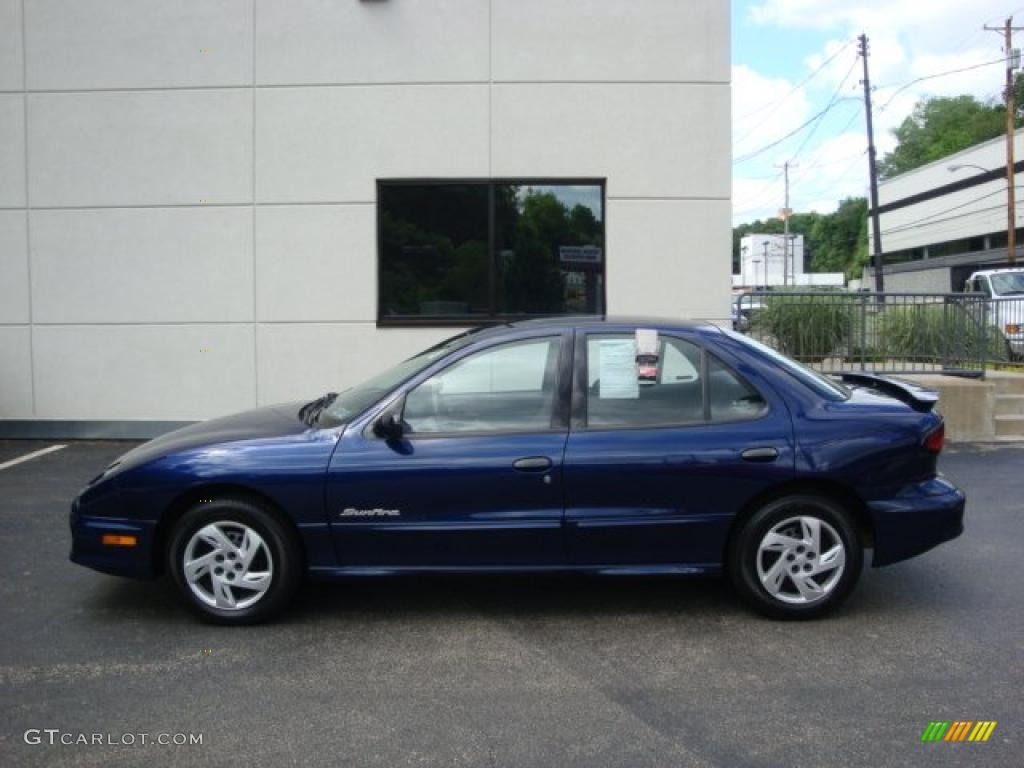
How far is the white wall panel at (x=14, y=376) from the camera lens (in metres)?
10.5

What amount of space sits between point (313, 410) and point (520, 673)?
2.02 m

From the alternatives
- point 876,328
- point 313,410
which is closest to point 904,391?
point 313,410

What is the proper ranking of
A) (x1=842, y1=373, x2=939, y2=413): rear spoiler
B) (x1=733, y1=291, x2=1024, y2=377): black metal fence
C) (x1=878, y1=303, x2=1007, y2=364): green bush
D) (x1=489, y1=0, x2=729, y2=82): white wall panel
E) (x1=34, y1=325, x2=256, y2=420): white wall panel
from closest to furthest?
(x1=842, y1=373, x2=939, y2=413): rear spoiler < (x1=489, y1=0, x2=729, y2=82): white wall panel < (x1=34, y1=325, x2=256, y2=420): white wall panel < (x1=733, y1=291, x2=1024, y2=377): black metal fence < (x1=878, y1=303, x2=1007, y2=364): green bush

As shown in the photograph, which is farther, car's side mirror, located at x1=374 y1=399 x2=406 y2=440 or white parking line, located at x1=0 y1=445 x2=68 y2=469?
white parking line, located at x1=0 y1=445 x2=68 y2=469

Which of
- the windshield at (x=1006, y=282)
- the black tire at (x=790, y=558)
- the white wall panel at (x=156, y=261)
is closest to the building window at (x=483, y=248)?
the white wall panel at (x=156, y=261)

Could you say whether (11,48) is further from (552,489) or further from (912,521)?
(912,521)

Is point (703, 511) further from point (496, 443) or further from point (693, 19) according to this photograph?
point (693, 19)

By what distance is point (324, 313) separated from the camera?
10281 mm

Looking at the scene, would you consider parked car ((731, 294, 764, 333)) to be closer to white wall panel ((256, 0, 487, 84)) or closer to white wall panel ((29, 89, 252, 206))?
white wall panel ((256, 0, 487, 84))

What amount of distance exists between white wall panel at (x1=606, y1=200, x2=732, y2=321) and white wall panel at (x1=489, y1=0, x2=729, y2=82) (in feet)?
4.57

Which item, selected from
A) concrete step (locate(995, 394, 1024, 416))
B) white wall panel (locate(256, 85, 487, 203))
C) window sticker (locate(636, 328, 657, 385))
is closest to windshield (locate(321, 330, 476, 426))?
window sticker (locate(636, 328, 657, 385))

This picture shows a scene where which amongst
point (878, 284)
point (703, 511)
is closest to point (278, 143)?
point (703, 511)

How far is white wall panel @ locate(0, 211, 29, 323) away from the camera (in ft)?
34.2

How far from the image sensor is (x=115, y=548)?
486 centimetres
